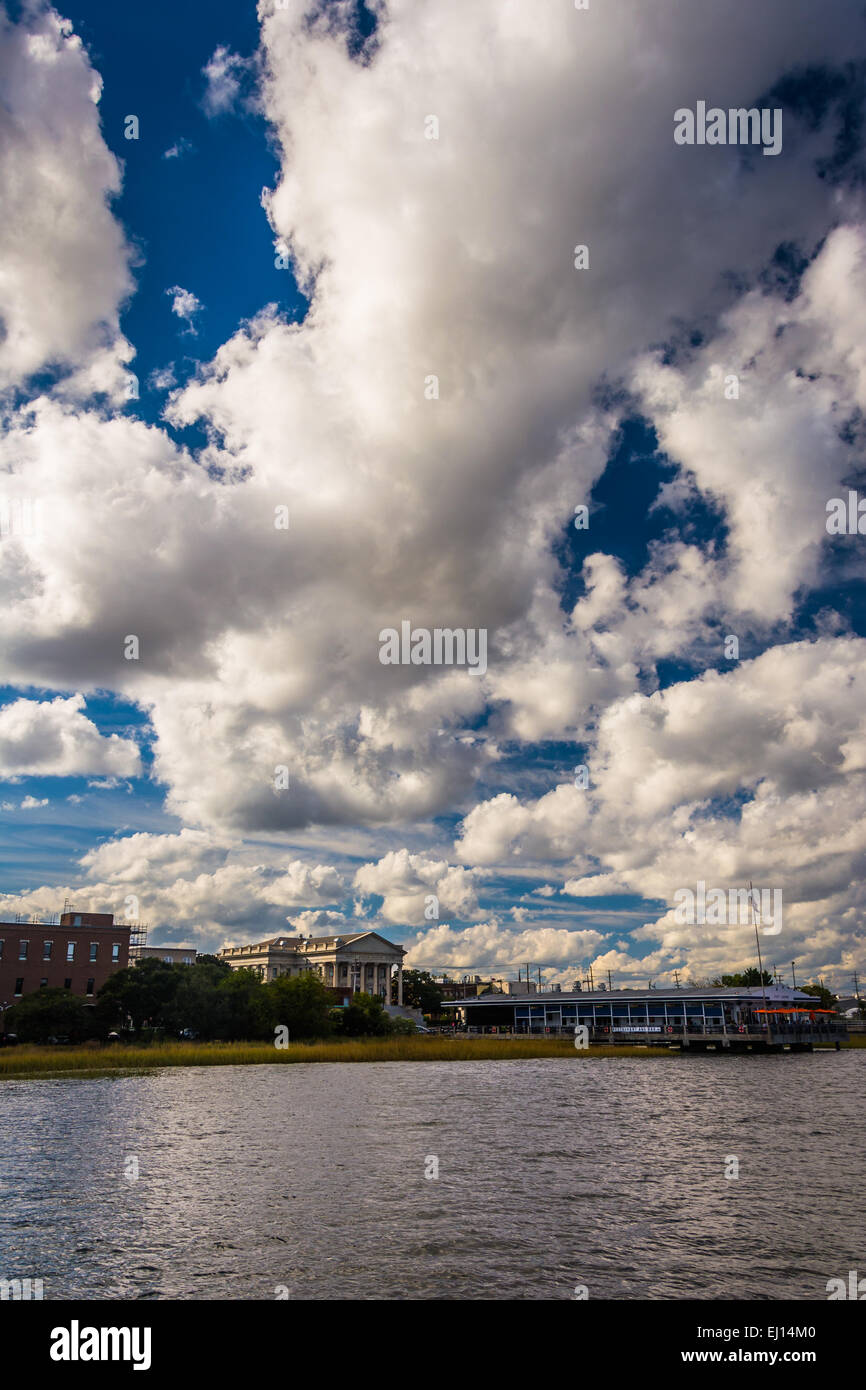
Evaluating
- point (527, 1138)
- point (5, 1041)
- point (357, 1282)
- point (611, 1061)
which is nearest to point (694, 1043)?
point (611, 1061)

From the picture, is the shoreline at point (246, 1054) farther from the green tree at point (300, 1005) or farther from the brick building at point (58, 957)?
the brick building at point (58, 957)

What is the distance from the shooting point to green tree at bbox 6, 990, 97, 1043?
105000 mm

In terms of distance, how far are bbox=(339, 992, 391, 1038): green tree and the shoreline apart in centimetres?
892

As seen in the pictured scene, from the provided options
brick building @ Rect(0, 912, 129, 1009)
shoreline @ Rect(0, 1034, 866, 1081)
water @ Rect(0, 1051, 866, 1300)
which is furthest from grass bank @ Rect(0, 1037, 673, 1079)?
brick building @ Rect(0, 912, 129, 1009)

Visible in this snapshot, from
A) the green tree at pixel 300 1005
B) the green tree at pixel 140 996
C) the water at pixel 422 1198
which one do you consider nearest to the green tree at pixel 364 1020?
the green tree at pixel 300 1005

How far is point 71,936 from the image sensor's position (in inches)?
6235

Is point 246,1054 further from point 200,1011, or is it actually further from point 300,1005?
point 300,1005

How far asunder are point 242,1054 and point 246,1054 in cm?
92

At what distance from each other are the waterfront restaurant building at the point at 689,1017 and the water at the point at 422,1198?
9198 centimetres

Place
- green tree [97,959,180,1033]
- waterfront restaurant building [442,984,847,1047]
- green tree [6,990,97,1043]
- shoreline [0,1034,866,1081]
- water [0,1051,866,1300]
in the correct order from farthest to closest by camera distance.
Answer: waterfront restaurant building [442,984,847,1047], green tree [97,959,180,1033], green tree [6,990,97,1043], shoreline [0,1034,866,1081], water [0,1051,866,1300]

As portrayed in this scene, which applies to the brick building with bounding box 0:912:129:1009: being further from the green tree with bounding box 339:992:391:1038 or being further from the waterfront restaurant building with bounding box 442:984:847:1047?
the waterfront restaurant building with bounding box 442:984:847:1047

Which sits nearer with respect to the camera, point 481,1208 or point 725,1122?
point 481,1208
